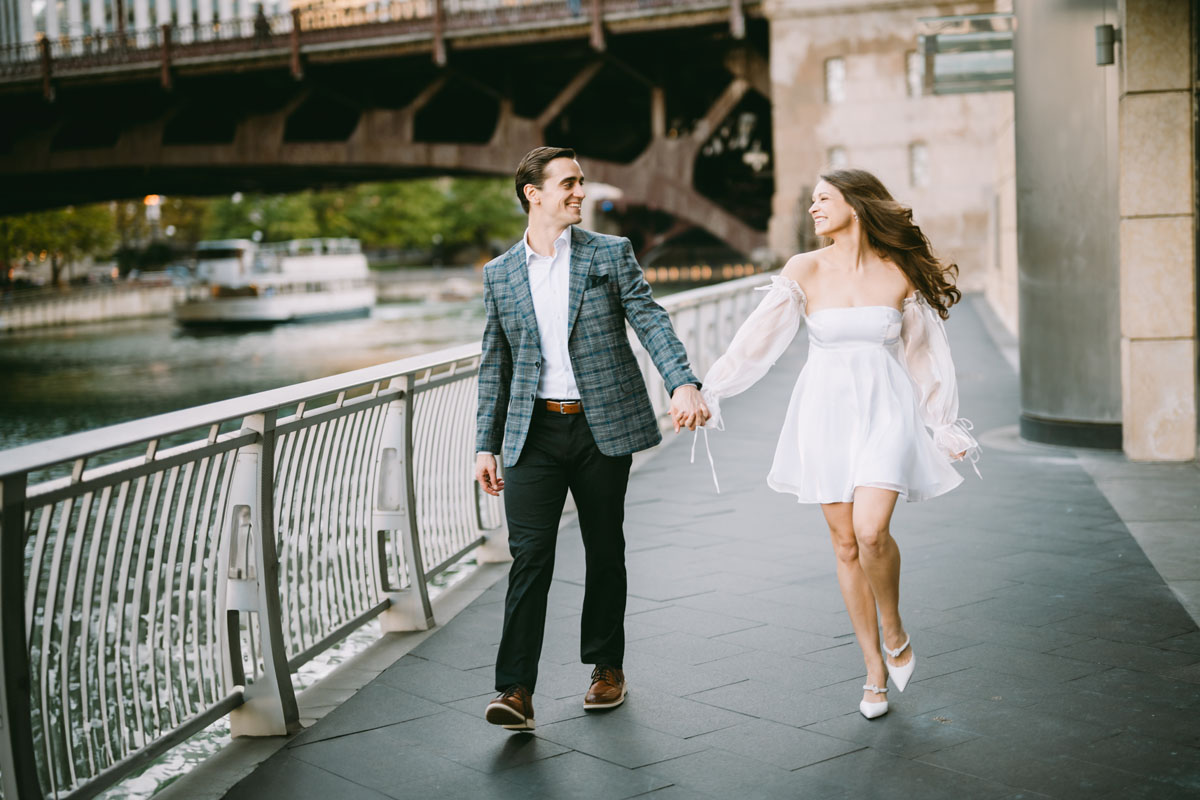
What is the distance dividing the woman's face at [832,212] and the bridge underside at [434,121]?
35893 millimetres

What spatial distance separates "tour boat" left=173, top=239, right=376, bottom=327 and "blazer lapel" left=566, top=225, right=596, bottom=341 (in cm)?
4872

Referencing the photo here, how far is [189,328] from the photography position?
51.4 meters

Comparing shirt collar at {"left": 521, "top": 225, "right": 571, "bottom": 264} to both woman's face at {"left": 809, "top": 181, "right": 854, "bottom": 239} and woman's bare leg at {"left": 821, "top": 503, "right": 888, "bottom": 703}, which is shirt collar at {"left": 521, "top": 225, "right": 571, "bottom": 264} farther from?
woman's bare leg at {"left": 821, "top": 503, "right": 888, "bottom": 703}

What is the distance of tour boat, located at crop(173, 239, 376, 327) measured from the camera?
51.4m

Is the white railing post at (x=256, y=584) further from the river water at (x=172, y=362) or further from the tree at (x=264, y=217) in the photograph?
the tree at (x=264, y=217)

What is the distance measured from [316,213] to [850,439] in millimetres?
Answer: 82141

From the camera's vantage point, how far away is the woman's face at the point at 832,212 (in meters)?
4.41

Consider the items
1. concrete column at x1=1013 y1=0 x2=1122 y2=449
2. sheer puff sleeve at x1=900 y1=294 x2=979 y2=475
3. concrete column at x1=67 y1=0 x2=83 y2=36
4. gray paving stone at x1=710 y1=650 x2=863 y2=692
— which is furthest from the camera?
concrete column at x1=67 y1=0 x2=83 y2=36

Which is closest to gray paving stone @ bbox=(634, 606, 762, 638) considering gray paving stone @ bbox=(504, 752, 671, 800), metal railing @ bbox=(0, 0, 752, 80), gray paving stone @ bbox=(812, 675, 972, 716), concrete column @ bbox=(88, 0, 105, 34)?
gray paving stone @ bbox=(812, 675, 972, 716)

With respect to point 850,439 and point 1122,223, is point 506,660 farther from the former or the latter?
point 1122,223

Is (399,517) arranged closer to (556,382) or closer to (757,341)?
(556,382)

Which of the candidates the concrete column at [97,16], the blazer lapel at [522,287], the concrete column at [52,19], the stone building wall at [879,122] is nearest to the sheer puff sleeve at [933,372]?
the blazer lapel at [522,287]

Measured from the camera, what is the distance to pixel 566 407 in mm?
4371

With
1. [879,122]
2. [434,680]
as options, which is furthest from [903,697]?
[879,122]
